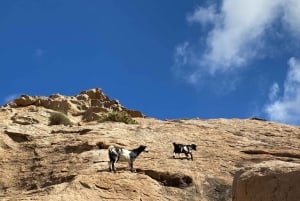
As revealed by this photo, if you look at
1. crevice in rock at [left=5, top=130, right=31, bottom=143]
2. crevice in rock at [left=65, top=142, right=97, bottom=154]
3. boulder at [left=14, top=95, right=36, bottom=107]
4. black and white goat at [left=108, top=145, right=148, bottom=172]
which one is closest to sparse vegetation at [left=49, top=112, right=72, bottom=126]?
boulder at [left=14, top=95, right=36, bottom=107]

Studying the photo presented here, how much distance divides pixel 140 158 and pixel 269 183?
15.3 meters

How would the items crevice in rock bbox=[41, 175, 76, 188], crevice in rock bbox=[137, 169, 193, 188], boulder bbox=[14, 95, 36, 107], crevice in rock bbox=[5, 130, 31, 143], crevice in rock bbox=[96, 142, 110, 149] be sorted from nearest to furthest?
1. crevice in rock bbox=[41, 175, 76, 188]
2. crevice in rock bbox=[137, 169, 193, 188]
3. crevice in rock bbox=[96, 142, 110, 149]
4. crevice in rock bbox=[5, 130, 31, 143]
5. boulder bbox=[14, 95, 36, 107]

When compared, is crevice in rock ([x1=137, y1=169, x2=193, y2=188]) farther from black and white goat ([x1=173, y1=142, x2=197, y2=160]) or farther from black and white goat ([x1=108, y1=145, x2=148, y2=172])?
black and white goat ([x1=173, y1=142, x2=197, y2=160])

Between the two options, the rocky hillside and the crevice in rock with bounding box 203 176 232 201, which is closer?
the rocky hillside

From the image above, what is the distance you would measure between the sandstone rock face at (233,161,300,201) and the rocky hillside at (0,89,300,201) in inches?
353

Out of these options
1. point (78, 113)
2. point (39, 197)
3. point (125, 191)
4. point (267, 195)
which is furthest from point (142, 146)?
point (78, 113)

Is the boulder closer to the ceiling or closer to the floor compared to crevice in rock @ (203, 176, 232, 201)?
closer to the ceiling

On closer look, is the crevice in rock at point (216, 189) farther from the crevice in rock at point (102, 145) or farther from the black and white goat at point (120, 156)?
the crevice in rock at point (102, 145)

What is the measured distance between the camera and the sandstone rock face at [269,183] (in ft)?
29.9

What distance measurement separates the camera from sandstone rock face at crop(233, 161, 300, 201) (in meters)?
9.12

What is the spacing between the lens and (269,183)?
31.0 ft

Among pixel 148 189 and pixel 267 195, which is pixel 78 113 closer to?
pixel 148 189

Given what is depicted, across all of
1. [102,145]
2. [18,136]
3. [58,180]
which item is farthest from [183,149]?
[18,136]

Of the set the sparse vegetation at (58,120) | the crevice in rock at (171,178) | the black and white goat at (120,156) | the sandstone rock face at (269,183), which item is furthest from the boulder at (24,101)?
the sandstone rock face at (269,183)
